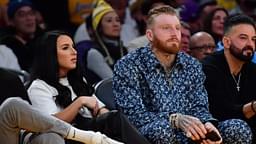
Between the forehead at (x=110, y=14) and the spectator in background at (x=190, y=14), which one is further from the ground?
the forehead at (x=110, y=14)

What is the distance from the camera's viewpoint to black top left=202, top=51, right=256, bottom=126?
7.02 metres

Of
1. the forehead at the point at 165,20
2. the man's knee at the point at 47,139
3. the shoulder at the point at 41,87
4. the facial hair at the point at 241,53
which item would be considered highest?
the forehead at the point at 165,20

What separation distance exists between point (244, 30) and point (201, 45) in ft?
4.60

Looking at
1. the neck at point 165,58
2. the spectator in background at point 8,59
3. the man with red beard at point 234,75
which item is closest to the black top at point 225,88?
the man with red beard at point 234,75

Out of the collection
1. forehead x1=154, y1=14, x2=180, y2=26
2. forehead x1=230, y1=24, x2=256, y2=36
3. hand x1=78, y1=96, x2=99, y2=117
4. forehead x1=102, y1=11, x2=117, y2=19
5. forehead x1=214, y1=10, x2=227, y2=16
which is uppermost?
forehead x1=154, y1=14, x2=180, y2=26

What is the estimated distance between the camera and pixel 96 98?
22.9ft

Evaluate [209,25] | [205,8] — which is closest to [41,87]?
[209,25]

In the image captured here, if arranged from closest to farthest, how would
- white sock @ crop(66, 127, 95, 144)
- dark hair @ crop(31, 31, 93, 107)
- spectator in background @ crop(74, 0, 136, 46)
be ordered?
white sock @ crop(66, 127, 95, 144) < dark hair @ crop(31, 31, 93, 107) < spectator in background @ crop(74, 0, 136, 46)

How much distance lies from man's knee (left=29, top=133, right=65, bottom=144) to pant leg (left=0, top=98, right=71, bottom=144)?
36 mm

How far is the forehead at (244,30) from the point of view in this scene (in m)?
7.25

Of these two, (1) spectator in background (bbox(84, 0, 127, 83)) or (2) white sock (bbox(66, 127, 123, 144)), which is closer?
(2) white sock (bbox(66, 127, 123, 144))

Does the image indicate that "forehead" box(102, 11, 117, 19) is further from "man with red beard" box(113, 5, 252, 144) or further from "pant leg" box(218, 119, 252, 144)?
"pant leg" box(218, 119, 252, 144)

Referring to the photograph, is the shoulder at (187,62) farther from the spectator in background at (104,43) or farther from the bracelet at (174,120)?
the spectator in background at (104,43)

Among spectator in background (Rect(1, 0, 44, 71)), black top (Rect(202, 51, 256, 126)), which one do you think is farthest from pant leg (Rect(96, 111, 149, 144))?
spectator in background (Rect(1, 0, 44, 71))
